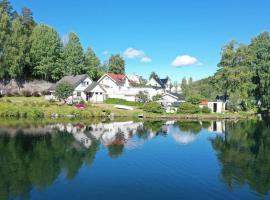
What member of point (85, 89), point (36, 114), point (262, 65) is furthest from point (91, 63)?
point (262, 65)

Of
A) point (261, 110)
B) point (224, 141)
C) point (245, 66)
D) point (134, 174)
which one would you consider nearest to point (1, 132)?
point (134, 174)

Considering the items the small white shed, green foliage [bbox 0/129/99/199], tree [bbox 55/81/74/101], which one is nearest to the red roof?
tree [bbox 55/81/74/101]

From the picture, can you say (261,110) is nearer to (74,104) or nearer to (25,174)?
(74,104)

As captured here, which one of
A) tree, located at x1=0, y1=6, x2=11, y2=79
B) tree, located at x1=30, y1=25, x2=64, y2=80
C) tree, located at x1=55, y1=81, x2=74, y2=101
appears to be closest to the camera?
tree, located at x1=55, y1=81, x2=74, y2=101

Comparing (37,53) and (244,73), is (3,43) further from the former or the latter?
(244,73)

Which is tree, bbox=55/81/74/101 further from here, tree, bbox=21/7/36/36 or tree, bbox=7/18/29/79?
tree, bbox=21/7/36/36

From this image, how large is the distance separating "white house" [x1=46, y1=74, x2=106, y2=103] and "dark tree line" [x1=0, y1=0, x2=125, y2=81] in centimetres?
452

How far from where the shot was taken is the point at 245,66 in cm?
7744

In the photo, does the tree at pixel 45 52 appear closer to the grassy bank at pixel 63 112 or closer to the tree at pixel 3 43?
the tree at pixel 3 43

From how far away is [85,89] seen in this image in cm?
8269

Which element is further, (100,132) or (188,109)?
(188,109)

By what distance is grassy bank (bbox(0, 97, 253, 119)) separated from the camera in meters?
62.5

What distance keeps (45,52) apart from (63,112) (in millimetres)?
23169

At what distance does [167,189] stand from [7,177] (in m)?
11.1
